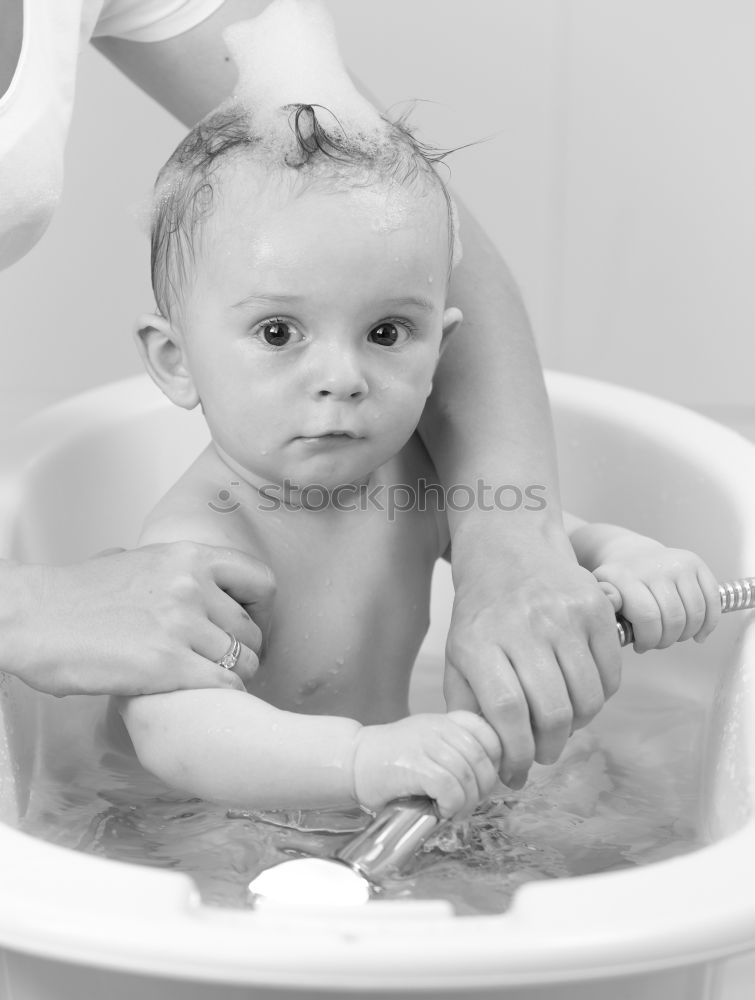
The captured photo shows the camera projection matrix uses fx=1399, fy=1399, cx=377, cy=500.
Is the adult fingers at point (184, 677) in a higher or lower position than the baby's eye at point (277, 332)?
lower

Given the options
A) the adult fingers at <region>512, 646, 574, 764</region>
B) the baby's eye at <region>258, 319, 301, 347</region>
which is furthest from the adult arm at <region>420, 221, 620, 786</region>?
the baby's eye at <region>258, 319, 301, 347</region>

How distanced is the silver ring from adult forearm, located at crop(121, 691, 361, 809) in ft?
0.11

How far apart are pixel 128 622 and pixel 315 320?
24 centimetres

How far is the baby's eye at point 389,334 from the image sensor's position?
3.19 ft

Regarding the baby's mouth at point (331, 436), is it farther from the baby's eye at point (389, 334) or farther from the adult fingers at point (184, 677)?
the adult fingers at point (184, 677)

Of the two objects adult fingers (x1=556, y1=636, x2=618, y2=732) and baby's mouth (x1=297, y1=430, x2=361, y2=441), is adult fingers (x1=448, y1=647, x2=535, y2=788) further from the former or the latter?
baby's mouth (x1=297, y1=430, x2=361, y2=441)

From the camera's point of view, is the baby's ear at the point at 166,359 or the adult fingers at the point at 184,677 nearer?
the adult fingers at the point at 184,677

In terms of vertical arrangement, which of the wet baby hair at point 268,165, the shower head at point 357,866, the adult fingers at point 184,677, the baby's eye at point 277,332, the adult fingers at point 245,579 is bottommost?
the shower head at point 357,866

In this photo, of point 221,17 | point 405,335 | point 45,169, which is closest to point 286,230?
point 405,335

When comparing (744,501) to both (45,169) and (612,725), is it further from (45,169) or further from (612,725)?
(45,169)

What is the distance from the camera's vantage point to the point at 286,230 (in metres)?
0.93

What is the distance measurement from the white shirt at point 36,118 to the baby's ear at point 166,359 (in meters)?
0.14

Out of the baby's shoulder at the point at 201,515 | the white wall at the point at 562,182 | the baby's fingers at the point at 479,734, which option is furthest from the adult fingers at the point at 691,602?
the white wall at the point at 562,182

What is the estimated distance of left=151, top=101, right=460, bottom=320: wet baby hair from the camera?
96 centimetres
